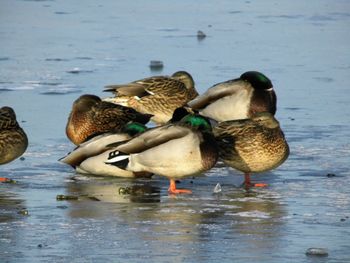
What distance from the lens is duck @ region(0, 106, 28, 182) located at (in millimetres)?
10820

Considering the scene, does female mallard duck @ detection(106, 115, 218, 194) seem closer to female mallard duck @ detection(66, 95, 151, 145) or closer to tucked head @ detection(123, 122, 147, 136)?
tucked head @ detection(123, 122, 147, 136)

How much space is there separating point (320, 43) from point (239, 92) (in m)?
5.63

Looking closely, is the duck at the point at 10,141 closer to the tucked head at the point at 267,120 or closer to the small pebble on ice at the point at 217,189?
the small pebble on ice at the point at 217,189

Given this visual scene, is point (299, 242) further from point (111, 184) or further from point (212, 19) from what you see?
point (212, 19)

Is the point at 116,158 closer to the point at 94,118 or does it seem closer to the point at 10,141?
the point at 10,141

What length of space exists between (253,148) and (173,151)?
2.66 ft

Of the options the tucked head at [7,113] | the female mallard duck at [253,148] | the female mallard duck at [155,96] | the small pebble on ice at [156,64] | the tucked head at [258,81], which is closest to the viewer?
the female mallard duck at [253,148]

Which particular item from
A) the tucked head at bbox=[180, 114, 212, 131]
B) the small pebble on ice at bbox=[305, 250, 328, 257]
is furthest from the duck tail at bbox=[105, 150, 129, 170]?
the small pebble on ice at bbox=[305, 250, 328, 257]

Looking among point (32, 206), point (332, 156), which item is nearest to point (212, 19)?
point (332, 156)

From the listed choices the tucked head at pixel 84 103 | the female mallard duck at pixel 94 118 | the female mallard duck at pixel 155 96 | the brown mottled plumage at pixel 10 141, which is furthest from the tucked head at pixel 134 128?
the female mallard duck at pixel 155 96

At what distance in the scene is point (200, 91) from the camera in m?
15.0

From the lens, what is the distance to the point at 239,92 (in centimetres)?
1306

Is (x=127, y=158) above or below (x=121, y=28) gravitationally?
above

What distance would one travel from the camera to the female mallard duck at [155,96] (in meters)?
13.8
